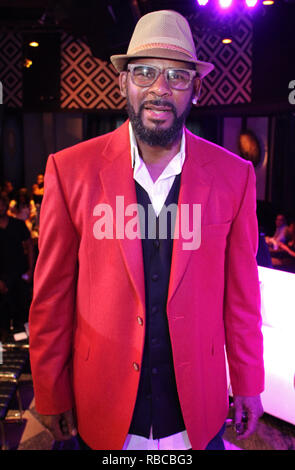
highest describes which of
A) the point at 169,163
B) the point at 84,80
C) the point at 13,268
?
the point at 84,80

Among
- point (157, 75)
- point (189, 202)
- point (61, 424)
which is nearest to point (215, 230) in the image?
point (189, 202)

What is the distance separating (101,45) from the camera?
539 cm

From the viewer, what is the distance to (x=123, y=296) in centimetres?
135

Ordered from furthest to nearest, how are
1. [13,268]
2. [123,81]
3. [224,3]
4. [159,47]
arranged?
[224,3]
[13,268]
[123,81]
[159,47]

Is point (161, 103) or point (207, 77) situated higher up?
point (207, 77)

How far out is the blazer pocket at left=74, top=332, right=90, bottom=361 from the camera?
4.72 feet

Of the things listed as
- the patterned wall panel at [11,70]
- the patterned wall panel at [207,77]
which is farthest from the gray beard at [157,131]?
the patterned wall panel at [11,70]

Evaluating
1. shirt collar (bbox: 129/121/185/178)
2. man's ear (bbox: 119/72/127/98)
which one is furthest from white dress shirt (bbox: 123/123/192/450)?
man's ear (bbox: 119/72/127/98)

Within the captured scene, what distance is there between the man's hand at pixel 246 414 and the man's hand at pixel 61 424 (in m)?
0.62

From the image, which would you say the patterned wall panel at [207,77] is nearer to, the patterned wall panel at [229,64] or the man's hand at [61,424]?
the patterned wall panel at [229,64]

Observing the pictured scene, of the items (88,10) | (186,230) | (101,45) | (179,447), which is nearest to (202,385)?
(179,447)

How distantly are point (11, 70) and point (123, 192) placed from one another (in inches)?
446

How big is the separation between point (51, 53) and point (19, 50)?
1.00 metres

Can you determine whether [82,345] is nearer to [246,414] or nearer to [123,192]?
[123,192]
